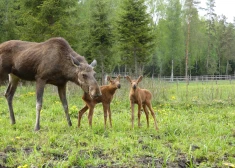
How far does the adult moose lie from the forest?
8.53 meters

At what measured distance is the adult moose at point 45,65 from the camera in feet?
24.0

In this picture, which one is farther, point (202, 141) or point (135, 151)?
point (202, 141)

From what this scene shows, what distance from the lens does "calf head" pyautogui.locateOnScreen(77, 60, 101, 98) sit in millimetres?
6772

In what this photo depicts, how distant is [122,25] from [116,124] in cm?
2417

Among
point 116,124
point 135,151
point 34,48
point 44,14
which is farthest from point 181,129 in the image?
point 44,14

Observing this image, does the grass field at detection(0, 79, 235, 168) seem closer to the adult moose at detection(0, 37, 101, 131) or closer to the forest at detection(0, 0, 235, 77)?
the adult moose at detection(0, 37, 101, 131)

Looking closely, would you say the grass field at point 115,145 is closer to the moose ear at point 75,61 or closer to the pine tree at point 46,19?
the moose ear at point 75,61

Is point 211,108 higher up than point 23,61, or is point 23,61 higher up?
point 23,61

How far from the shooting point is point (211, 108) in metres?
12.2

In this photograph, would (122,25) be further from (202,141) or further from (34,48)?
(202,141)

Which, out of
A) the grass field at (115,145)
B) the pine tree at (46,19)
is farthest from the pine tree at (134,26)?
the grass field at (115,145)

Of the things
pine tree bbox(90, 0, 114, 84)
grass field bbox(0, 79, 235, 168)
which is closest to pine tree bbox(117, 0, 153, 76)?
pine tree bbox(90, 0, 114, 84)

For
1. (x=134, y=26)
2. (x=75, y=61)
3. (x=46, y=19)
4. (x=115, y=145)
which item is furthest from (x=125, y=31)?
(x=115, y=145)

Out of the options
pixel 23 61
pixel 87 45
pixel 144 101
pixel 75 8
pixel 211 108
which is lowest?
pixel 211 108
